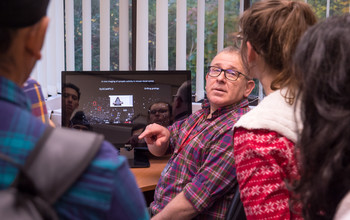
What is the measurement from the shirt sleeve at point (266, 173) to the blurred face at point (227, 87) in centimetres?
74

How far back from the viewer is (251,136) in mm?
1144

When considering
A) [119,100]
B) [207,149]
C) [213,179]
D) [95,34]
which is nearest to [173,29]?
[95,34]

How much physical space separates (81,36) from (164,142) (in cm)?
167

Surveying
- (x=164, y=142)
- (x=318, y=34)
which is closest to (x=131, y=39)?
(x=164, y=142)

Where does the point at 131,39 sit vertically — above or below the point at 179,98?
above

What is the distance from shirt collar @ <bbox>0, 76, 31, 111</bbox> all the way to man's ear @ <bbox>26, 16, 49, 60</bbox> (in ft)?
0.18

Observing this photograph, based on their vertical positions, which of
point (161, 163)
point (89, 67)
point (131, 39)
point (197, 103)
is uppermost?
point (131, 39)

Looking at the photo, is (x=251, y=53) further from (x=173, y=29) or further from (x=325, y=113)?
(x=173, y=29)

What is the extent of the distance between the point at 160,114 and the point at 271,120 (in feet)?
4.24

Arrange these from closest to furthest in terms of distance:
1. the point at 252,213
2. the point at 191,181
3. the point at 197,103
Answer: the point at 252,213 < the point at 191,181 < the point at 197,103

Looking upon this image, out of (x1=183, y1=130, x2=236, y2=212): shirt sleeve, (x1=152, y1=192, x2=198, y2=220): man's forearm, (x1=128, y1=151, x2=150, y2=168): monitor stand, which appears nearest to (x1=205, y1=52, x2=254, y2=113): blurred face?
(x1=183, y1=130, x2=236, y2=212): shirt sleeve

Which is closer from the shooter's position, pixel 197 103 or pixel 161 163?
A: pixel 161 163

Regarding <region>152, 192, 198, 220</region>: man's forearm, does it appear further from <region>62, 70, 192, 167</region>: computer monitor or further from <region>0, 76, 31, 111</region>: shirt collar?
<region>0, 76, 31, 111</region>: shirt collar

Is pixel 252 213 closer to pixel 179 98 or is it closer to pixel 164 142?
pixel 164 142
